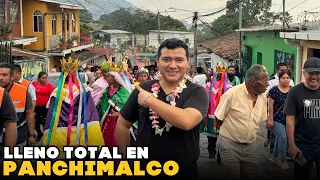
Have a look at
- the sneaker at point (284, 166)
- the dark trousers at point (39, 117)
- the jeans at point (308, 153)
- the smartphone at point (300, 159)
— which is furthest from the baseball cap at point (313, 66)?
the dark trousers at point (39, 117)

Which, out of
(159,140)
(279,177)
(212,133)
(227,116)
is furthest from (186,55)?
(212,133)

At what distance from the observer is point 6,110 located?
4121mm

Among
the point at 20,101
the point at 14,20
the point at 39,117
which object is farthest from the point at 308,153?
the point at 14,20

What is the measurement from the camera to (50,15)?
2841 cm

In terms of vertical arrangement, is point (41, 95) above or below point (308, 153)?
above

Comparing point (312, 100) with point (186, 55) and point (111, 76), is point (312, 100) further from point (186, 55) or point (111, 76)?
point (111, 76)

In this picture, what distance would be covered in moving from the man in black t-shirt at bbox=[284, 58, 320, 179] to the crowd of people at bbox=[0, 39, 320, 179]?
0.01 meters

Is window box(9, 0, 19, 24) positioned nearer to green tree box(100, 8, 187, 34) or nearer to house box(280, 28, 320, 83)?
house box(280, 28, 320, 83)

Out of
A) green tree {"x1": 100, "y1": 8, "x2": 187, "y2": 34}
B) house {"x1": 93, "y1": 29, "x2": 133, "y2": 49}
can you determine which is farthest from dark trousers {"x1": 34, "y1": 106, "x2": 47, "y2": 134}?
green tree {"x1": 100, "y1": 8, "x2": 187, "y2": 34}

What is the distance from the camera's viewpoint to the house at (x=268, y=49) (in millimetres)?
15266

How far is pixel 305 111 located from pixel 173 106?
7.92ft

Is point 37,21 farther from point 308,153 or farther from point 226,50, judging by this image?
point 308,153

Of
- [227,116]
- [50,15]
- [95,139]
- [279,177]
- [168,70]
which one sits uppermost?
[50,15]

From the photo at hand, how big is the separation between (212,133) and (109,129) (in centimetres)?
203
